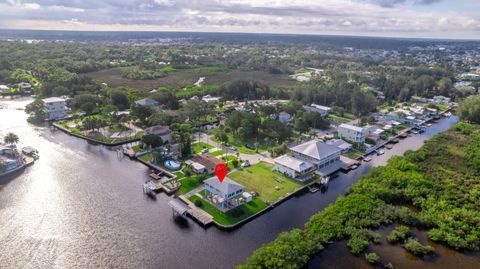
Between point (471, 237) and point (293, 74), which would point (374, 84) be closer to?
point (293, 74)

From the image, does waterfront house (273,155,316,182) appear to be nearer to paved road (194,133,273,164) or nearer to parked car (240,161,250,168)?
paved road (194,133,273,164)

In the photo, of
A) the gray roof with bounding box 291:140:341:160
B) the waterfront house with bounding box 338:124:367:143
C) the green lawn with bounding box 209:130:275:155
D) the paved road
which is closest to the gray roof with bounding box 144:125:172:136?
the paved road

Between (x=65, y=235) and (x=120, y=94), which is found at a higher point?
(x=120, y=94)

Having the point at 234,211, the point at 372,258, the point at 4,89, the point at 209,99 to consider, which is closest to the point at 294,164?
the point at 234,211

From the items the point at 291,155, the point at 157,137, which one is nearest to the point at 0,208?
the point at 157,137

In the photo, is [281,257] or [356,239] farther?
[356,239]

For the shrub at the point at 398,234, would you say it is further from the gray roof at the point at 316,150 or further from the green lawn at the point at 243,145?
the green lawn at the point at 243,145
